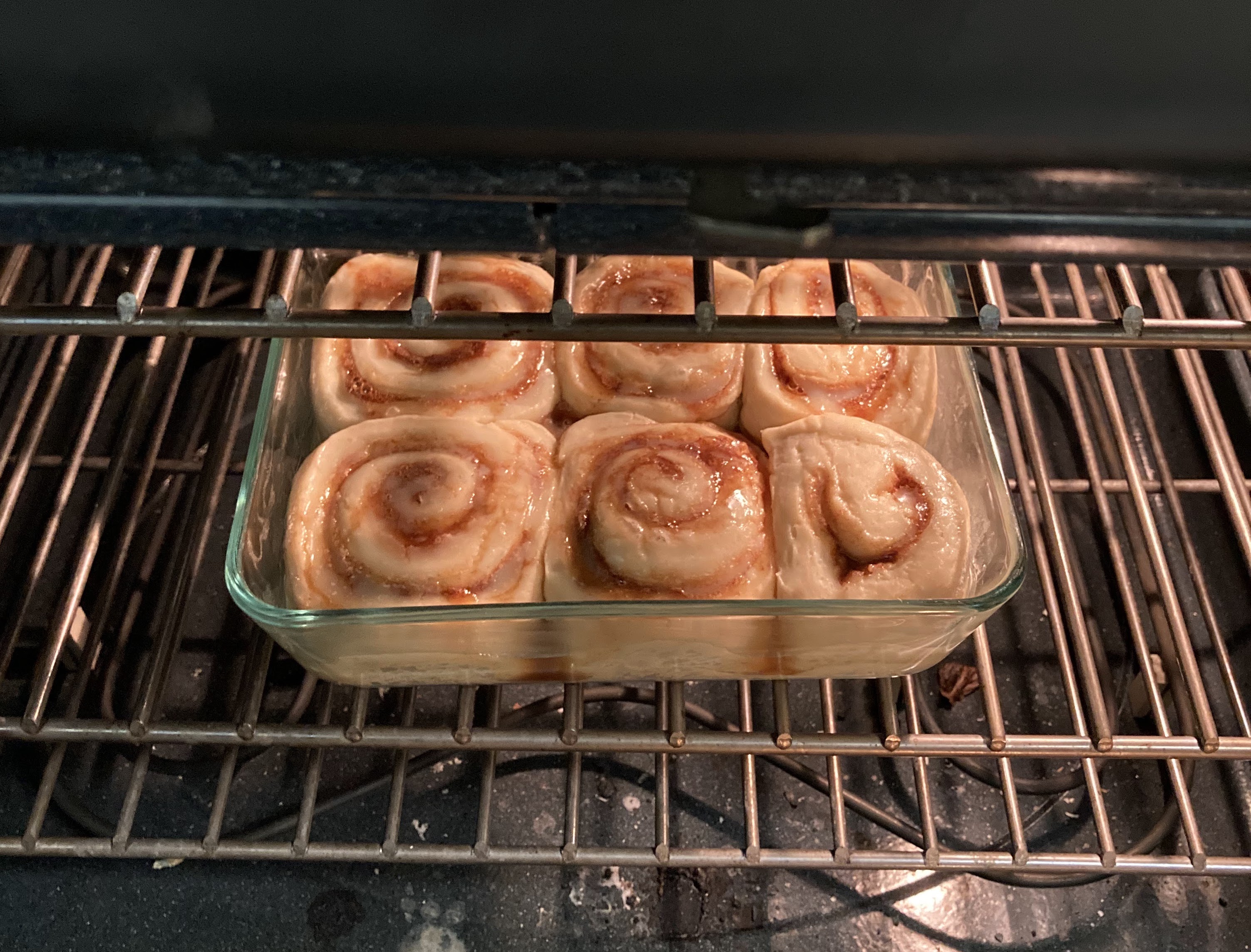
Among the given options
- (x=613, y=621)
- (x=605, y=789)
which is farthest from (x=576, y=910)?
(x=613, y=621)

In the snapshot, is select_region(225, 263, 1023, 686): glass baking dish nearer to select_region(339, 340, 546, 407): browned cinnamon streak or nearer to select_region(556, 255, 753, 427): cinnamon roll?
select_region(339, 340, 546, 407): browned cinnamon streak

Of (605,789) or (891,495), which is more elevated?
(891,495)

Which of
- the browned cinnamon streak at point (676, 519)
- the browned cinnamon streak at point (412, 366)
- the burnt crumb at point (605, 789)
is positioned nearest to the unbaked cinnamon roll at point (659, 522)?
the browned cinnamon streak at point (676, 519)

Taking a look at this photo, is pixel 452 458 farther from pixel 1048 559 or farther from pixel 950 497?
pixel 1048 559

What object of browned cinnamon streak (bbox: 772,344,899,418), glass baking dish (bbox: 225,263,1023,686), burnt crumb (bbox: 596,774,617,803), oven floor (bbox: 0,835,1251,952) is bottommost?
oven floor (bbox: 0,835,1251,952)

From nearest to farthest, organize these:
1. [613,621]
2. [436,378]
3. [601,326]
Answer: [601,326] → [613,621] → [436,378]

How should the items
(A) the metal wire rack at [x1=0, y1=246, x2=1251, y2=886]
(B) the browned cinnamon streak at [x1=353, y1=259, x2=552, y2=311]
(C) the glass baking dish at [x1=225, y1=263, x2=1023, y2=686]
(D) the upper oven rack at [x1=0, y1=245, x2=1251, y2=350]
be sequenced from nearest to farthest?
(D) the upper oven rack at [x1=0, y1=245, x2=1251, y2=350] → (C) the glass baking dish at [x1=225, y1=263, x2=1023, y2=686] → (A) the metal wire rack at [x1=0, y1=246, x2=1251, y2=886] → (B) the browned cinnamon streak at [x1=353, y1=259, x2=552, y2=311]

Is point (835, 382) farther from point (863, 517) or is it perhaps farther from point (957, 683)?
point (957, 683)

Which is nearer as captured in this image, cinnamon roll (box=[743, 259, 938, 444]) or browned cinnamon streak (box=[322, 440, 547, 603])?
browned cinnamon streak (box=[322, 440, 547, 603])

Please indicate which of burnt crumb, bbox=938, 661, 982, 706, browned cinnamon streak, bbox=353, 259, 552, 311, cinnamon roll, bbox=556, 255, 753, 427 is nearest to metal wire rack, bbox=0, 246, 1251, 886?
burnt crumb, bbox=938, 661, 982, 706
